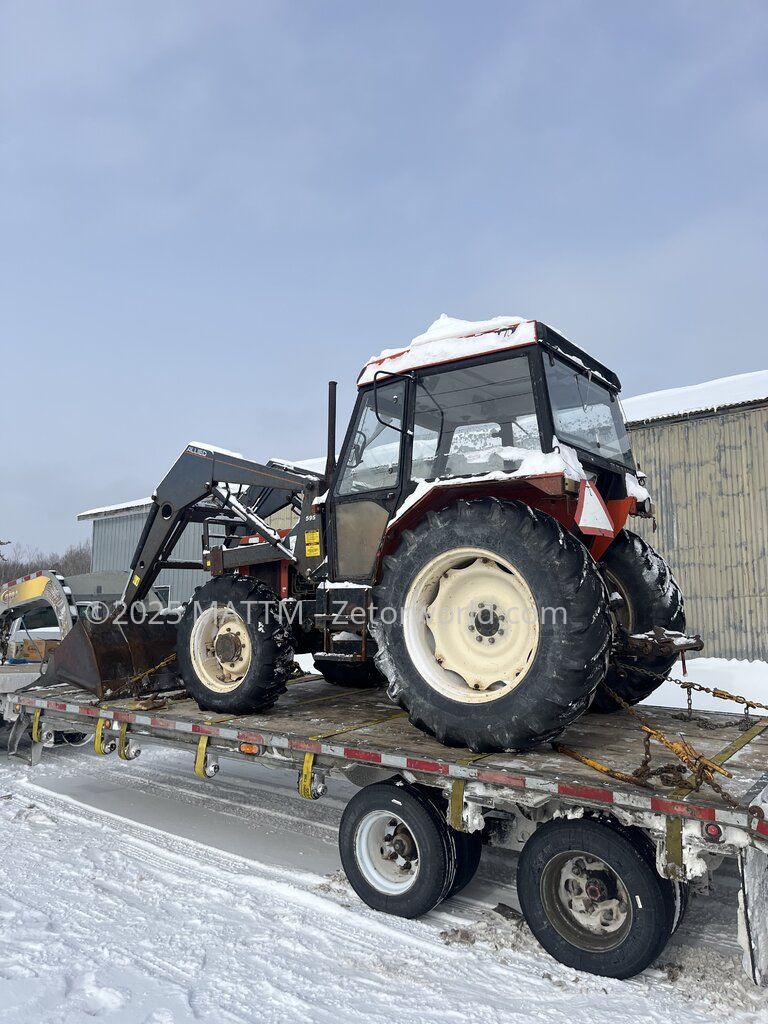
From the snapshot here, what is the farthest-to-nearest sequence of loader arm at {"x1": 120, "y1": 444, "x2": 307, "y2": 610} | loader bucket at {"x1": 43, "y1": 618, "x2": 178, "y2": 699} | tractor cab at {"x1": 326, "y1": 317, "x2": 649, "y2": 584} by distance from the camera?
loader bucket at {"x1": 43, "y1": 618, "x2": 178, "y2": 699} < loader arm at {"x1": 120, "y1": 444, "x2": 307, "y2": 610} < tractor cab at {"x1": 326, "y1": 317, "x2": 649, "y2": 584}

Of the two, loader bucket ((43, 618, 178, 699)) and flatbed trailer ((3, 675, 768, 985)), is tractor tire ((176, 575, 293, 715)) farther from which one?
loader bucket ((43, 618, 178, 699))

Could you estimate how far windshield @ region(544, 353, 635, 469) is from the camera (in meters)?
4.82

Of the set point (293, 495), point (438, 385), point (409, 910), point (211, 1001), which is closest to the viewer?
point (211, 1001)

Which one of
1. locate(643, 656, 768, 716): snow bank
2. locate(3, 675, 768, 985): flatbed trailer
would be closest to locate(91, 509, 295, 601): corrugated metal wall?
locate(643, 656, 768, 716): snow bank

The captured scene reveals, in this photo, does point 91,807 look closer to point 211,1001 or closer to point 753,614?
point 211,1001

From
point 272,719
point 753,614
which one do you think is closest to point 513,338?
point 272,719

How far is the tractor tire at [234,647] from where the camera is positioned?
5.57 metres

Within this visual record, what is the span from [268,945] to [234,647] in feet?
7.93

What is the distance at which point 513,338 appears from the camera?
184 inches

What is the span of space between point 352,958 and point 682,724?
2685 millimetres

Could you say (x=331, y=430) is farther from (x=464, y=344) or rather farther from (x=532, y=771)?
(x=532, y=771)

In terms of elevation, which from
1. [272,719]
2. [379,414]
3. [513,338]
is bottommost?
[272,719]

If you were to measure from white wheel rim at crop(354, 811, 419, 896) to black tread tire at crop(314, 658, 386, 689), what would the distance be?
9.30 ft

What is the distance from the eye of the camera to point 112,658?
6.73 meters
